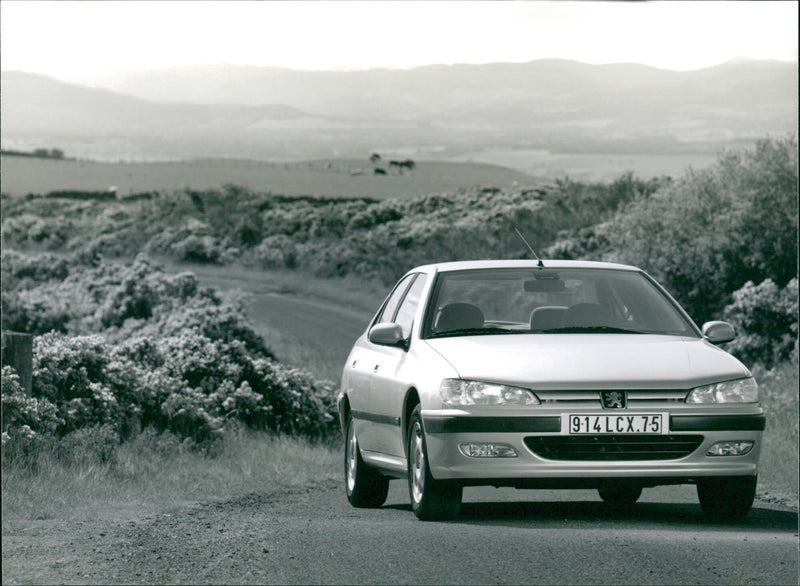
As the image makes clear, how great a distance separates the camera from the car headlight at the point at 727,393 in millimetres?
9180

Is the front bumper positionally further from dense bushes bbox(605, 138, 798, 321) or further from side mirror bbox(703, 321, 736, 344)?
dense bushes bbox(605, 138, 798, 321)

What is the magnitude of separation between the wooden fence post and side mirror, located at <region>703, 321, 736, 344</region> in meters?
7.89

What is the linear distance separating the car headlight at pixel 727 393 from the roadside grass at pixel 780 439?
4122mm

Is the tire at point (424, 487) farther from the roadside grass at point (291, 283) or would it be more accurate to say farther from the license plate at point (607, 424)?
the roadside grass at point (291, 283)


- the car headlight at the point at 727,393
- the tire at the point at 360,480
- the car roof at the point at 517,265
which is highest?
the car roof at the point at 517,265

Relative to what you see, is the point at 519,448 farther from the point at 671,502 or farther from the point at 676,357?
the point at 671,502

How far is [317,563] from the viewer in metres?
8.23

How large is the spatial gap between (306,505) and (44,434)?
159 inches

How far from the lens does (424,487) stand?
9.36 m

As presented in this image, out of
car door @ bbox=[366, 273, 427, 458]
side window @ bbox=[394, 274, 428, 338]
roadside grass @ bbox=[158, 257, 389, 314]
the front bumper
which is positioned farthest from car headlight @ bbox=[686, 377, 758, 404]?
roadside grass @ bbox=[158, 257, 389, 314]

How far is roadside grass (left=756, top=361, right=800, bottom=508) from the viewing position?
48.6 feet

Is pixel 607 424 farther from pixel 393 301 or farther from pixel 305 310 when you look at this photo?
pixel 305 310

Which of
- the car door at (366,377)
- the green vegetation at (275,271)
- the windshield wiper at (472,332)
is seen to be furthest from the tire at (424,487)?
the green vegetation at (275,271)

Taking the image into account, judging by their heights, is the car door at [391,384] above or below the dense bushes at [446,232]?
above
